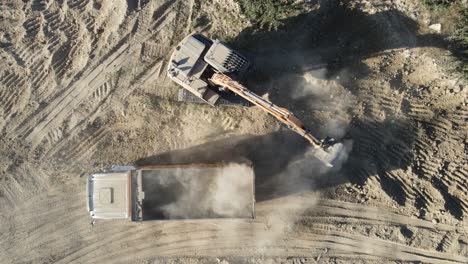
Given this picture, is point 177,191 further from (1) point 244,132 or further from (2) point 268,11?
(2) point 268,11

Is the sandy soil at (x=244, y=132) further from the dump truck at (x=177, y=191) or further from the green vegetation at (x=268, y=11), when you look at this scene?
the dump truck at (x=177, y=191)

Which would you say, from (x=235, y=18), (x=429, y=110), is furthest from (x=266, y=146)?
(x=429, y=110)

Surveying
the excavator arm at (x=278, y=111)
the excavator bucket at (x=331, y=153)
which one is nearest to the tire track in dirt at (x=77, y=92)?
the excavator arm at (x=278, y=111)

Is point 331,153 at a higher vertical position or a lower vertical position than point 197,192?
higher

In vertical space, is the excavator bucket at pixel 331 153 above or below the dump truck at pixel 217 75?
below

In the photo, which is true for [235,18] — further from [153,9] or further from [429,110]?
[429,110]

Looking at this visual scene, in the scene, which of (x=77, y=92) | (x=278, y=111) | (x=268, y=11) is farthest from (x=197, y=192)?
(x=268, y=11)
